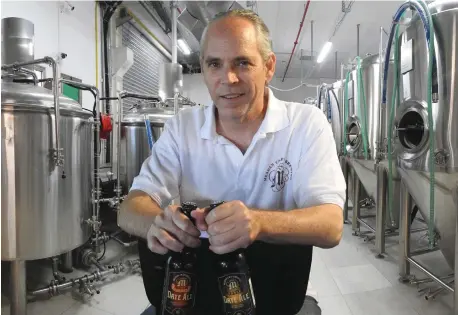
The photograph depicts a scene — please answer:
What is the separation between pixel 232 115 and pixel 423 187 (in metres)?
1.46

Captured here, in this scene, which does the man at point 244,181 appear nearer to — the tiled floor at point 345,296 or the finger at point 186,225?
the finger at point 186,225

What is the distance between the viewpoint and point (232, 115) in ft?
3.35

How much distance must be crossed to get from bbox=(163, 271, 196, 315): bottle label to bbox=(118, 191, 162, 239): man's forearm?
0.80ft

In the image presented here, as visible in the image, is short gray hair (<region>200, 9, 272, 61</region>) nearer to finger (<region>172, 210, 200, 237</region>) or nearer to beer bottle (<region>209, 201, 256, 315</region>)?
finger (<region>172, 210, 200, 237</region>)

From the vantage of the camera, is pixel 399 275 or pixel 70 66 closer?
pixel 399 275

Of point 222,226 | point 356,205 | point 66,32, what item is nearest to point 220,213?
point 222,226

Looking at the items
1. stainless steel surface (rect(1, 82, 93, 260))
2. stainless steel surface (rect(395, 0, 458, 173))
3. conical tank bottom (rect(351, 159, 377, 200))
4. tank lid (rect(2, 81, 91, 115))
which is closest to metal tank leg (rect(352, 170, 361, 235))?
conical tank bottom (rect(351, 159, 377, 200))

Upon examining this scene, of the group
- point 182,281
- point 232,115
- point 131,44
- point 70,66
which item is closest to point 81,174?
point 232,115

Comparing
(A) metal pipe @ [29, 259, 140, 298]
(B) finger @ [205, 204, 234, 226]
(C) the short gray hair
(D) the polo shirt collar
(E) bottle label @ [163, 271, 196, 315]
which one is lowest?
(A) metal pipe @ [29, 259, 140, 298]

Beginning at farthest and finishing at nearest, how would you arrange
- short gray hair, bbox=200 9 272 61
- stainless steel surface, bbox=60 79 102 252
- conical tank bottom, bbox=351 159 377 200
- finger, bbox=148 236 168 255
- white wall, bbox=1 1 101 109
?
1. conical tank bottom, bbox=351 159 377 200
2. white wall, bbox=1 1 101 109
3. stainless steel surface, bbox=60 79 102 252
4. short gray hair, bbox=200 9 272 61
5. finger, bbox=148 236 168 255

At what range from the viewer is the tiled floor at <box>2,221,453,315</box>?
6.02ft

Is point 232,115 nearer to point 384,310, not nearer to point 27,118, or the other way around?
point 27,118

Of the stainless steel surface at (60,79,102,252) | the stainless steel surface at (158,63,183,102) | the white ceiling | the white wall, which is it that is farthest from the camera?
the white ceiling

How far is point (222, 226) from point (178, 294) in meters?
0.15
